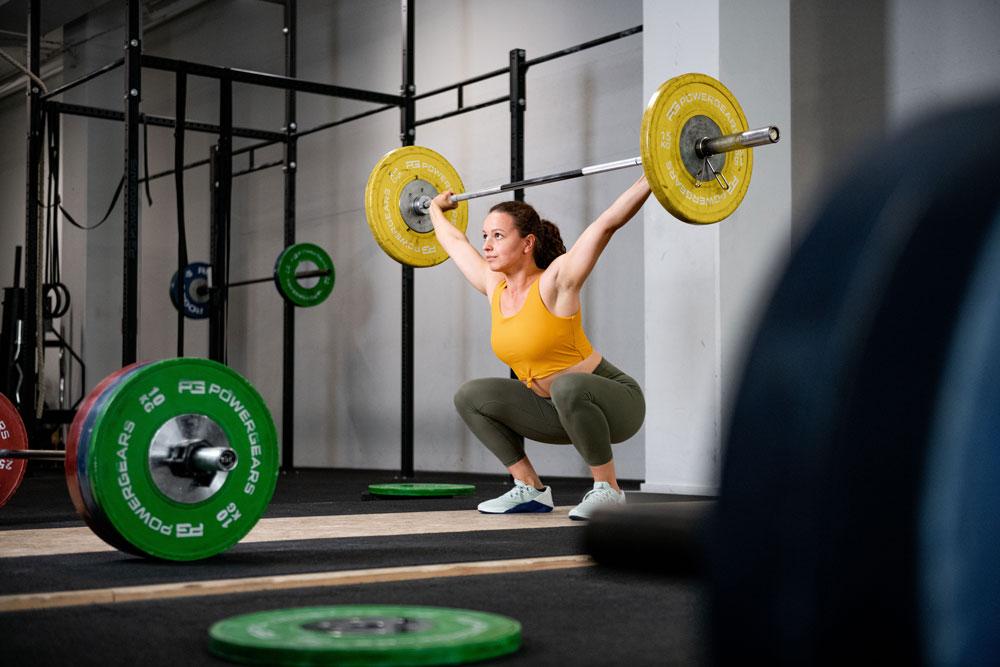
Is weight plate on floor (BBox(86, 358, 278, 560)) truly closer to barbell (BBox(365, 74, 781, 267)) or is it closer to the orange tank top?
the orange tank top

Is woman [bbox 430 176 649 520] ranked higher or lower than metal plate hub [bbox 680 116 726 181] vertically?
lower

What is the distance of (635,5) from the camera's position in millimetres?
4859

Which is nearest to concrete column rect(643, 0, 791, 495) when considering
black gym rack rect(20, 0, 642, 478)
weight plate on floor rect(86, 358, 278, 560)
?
black gym rack rect(20, 0, 642, 478)

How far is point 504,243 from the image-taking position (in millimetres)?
3070

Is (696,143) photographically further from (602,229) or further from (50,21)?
(50,21)

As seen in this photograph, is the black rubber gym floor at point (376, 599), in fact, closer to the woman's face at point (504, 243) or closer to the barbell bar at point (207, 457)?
the barbell bar at point (207, 457)

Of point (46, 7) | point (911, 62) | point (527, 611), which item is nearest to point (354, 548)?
point (527, 611)

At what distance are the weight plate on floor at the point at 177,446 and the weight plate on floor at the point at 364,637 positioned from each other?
565mm

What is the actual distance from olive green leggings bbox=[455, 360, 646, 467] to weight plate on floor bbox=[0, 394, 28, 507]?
1151 millimetres

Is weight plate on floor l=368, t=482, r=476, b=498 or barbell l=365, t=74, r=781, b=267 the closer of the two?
barbell l=365, t=74, r=781, b=267

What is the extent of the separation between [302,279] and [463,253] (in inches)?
111

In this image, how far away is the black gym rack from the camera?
415cm

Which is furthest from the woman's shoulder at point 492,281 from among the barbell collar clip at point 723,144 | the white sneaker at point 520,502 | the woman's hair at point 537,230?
the barbell collar clip at point 723,144

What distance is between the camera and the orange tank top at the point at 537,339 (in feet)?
9.80
